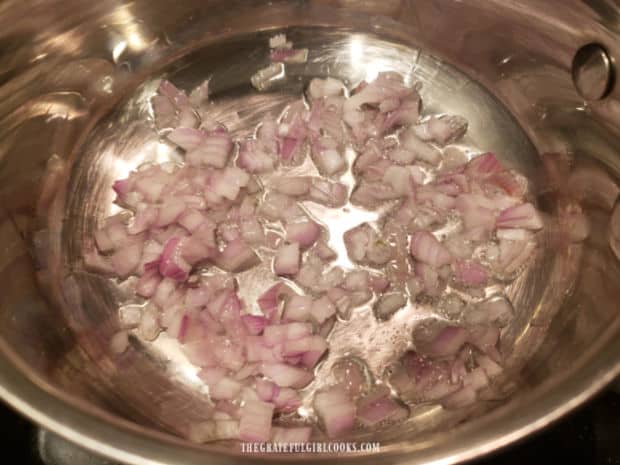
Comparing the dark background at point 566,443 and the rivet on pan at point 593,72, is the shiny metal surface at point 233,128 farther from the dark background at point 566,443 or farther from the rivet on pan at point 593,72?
the dark background at point 566,443

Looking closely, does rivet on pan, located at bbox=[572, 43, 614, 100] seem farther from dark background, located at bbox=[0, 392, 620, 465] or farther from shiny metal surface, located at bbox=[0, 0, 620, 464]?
dark background, located at bbox=[0, 392, 620, 465]

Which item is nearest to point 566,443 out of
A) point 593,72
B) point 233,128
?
point 593,72

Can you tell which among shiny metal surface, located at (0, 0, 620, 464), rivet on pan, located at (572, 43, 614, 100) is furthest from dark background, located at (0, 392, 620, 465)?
rivet on pan, located at (572, 43, 614, 100)

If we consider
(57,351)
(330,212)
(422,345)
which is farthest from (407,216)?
(57,351)

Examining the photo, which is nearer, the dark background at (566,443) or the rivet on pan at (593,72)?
the dark background at (566,443)

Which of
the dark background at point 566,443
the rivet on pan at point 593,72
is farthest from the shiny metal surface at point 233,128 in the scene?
the dark background at point 566,443

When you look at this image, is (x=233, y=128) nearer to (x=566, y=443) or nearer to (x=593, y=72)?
(x=593, y=72)
